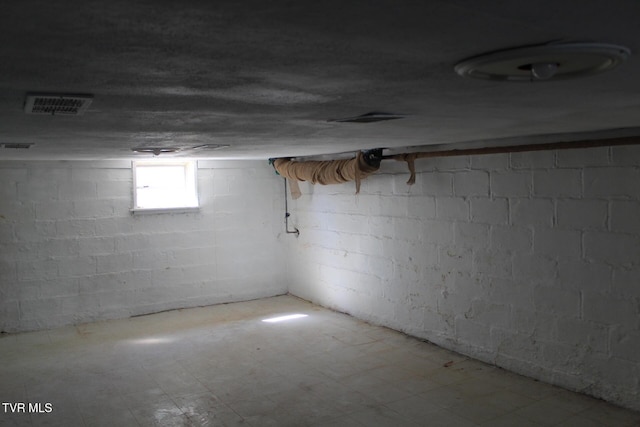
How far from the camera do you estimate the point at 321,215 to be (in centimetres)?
620

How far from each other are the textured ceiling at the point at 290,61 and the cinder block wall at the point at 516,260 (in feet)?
3.09

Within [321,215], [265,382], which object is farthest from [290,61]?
[321,215]

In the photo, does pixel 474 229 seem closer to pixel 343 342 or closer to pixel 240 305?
pixel 343 342

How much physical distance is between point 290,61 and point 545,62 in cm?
66

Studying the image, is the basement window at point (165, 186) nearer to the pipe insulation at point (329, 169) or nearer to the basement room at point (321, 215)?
the basement room at point (321, 215)

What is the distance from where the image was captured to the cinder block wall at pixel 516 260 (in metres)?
3.30

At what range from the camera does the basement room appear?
1.18m

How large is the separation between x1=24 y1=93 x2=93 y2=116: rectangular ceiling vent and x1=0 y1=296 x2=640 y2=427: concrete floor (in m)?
2.14

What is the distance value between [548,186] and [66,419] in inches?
142

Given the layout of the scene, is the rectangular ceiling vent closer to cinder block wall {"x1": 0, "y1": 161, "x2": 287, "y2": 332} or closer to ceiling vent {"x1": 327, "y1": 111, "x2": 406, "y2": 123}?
ceiling vent {"x1": 327, "y1": 111, "x2": 406, "y2": 123}

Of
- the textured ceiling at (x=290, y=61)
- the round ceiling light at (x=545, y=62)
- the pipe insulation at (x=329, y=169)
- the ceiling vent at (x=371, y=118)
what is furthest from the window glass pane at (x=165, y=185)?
the round ceiling light at (x=545, y=62)

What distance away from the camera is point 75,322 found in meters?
5.65

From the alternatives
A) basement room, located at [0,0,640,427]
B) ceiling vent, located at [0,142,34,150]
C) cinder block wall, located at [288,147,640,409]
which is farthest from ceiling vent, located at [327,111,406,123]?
ceiling vent, located at [0,142,34,150]

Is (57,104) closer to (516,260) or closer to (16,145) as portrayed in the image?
(16,145)
